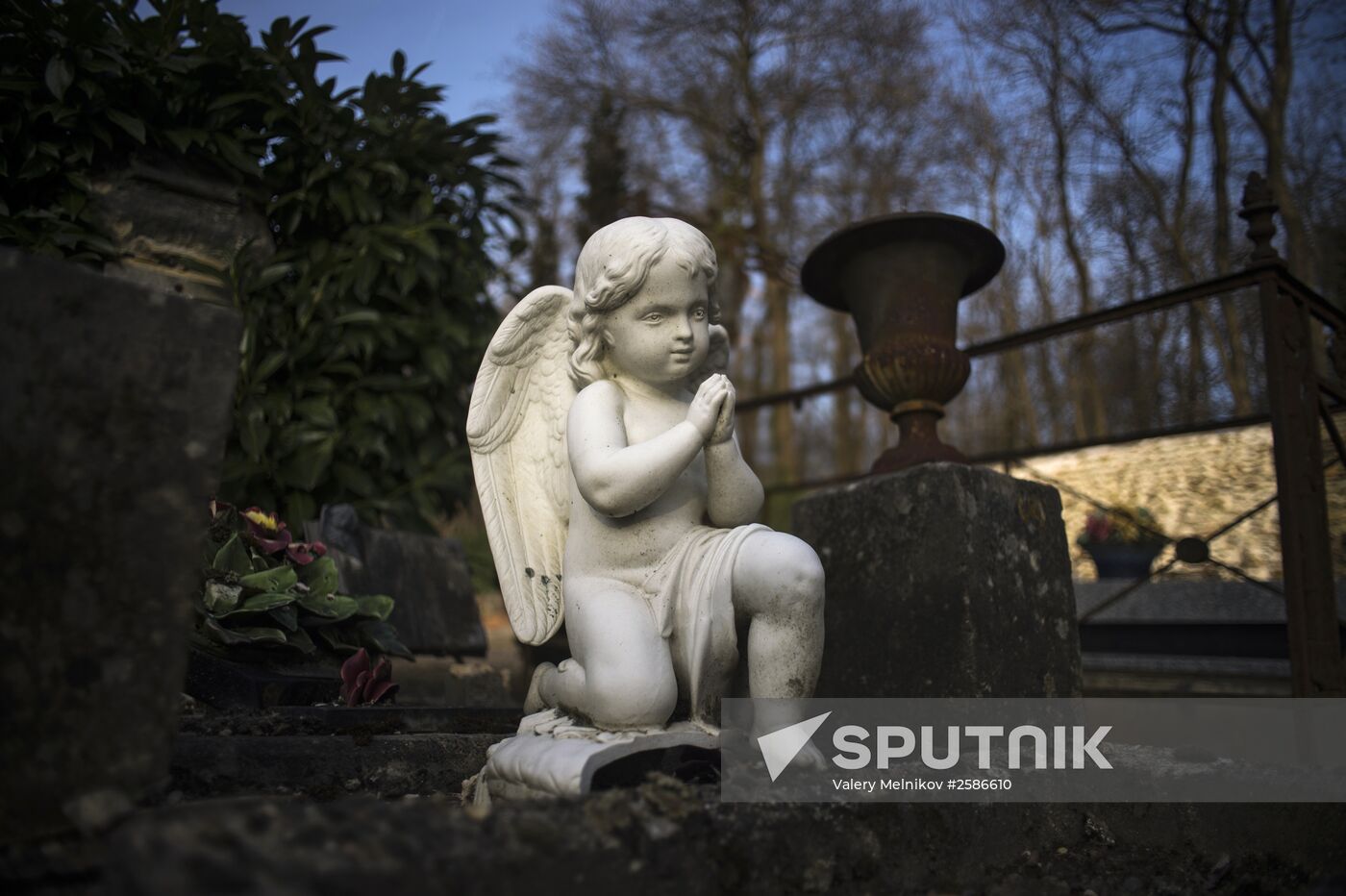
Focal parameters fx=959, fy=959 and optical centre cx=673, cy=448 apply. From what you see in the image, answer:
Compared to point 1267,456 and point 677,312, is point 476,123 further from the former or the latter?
point 1267,456

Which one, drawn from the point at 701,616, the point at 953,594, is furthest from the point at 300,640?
the point at 953,594

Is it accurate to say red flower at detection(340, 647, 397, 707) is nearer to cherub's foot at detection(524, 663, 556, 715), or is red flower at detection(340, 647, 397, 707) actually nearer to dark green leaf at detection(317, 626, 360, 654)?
dark green leaf at detection(317, 626, 360, 654)

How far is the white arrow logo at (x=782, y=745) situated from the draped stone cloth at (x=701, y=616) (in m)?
0.17

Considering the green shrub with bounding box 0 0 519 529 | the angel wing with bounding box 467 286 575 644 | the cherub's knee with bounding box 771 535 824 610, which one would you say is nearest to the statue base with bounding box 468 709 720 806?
the cherub's knee with bounding box 771 535 824 610

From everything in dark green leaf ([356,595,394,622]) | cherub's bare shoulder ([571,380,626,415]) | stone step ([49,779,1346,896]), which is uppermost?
cherub's bare shoulder ([571,380,626,415])

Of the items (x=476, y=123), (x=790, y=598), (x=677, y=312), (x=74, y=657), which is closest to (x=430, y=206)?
(x=476, y=123)

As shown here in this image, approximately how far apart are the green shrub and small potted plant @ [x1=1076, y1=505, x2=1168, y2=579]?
178 inches

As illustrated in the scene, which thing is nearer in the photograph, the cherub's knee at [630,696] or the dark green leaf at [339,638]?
the cherub's knee at [630,696]

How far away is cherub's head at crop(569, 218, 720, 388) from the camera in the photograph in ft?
6.99

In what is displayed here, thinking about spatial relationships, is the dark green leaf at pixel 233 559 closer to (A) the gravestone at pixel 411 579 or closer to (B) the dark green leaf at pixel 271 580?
(B) the dark green leaf at pixel 271 580

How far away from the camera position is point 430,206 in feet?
15.2

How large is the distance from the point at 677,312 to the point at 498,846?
126cm

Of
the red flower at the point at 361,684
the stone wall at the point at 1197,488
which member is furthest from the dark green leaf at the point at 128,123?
the stone wall at the point at 1197,488

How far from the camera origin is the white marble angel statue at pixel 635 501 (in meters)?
1.95
